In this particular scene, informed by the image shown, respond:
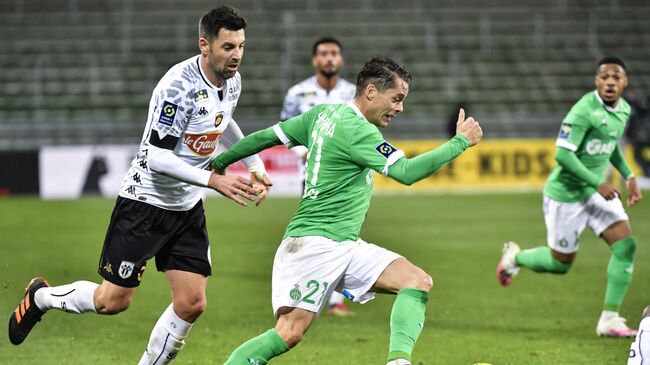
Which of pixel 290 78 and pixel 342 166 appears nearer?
pixel 342 166

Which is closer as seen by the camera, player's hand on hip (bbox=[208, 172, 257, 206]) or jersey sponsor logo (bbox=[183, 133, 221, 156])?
player's hand on hip (bbox=[208, 172, 257, 206])

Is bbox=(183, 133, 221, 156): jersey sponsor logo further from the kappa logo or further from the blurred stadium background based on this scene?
the blurred stadium background

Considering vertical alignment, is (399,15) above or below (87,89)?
above

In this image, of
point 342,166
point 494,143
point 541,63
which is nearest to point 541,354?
point 342,166

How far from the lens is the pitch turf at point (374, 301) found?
836 cm

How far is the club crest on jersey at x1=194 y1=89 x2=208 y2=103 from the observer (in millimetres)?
6598

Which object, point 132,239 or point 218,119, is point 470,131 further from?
point 132,239

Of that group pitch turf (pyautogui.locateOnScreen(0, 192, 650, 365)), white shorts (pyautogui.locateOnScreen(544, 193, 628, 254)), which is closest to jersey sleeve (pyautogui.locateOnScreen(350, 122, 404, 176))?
pitch turf (pyautogui.locateOnScreen(0, 192, 650, 365))

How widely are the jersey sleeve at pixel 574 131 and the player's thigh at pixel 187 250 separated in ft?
12.4

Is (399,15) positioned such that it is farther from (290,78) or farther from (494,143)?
(494,143)

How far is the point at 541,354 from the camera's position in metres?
8.22

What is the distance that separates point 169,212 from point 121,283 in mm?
549

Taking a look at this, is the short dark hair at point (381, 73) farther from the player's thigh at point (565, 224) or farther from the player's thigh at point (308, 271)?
the player's thigh at point (565, 224)

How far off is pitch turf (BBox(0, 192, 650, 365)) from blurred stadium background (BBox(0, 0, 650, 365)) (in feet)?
0.13
